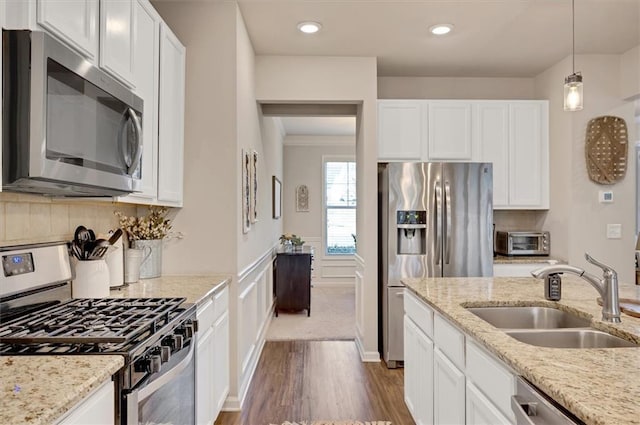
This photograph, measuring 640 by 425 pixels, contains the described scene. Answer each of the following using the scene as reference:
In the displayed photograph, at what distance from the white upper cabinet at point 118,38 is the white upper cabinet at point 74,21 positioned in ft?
0.15

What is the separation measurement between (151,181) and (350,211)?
5753 millimetres

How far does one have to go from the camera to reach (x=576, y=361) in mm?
1163

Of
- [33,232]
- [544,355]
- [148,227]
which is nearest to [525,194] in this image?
[544,355]

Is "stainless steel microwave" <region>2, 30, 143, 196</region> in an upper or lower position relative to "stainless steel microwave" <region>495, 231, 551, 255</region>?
upper

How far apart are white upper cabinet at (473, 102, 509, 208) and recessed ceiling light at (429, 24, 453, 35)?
0.94 meters

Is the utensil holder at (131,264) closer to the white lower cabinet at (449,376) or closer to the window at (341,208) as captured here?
the white lower cabinet at (449,376)

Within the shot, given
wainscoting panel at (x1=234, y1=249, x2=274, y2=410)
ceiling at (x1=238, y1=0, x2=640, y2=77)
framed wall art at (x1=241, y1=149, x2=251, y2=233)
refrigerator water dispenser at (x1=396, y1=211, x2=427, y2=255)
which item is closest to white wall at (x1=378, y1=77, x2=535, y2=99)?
ceiling at (x1=238, y1=0, x2=640, y2=77)

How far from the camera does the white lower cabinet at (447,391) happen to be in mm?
1672

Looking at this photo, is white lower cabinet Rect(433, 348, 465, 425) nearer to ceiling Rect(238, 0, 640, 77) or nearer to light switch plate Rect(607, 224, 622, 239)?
ceiling Rect(238, 0, 640, 77)

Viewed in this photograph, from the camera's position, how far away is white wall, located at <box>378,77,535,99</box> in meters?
4.29

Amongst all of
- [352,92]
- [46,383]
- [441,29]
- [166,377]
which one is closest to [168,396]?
[166,377]

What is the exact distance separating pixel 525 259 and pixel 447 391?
7.94ft

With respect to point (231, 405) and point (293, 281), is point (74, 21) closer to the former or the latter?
point (231, 405)

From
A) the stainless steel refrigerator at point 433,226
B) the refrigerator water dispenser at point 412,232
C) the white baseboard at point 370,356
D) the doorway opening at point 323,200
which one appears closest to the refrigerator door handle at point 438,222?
the stainless steel refrigerator at point 433,226
